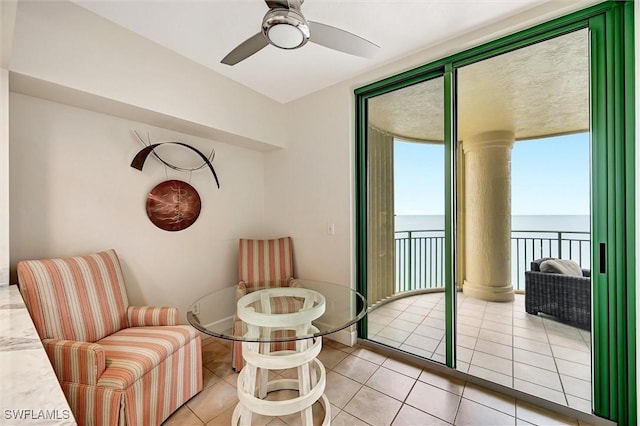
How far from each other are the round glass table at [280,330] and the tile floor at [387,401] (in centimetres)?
17

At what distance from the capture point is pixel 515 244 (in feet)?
6.51

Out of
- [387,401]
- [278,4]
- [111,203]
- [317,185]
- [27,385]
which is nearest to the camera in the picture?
[27,385]

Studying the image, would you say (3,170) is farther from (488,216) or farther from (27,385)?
(488,216)

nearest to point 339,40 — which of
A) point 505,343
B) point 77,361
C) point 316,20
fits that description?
point 316,20

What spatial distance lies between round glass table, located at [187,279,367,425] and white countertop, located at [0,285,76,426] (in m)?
0.67

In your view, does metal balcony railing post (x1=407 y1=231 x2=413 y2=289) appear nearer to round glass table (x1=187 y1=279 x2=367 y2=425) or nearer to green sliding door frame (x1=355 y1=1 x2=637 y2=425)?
round glass table (x1=187 y1=279 x2=367 y2=425)

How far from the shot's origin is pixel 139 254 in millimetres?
2365

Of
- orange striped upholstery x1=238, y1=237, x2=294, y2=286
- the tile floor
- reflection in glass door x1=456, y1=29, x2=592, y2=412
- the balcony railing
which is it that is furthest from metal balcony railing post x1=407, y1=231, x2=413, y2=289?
orange striped upholstery x1=238, y1=237, x2=294, y2=286

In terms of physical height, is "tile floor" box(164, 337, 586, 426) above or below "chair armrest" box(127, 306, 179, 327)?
below

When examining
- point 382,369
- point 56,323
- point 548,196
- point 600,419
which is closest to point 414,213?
point 548,196

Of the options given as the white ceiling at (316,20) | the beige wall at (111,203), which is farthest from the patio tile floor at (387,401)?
the white ceiling at (316,20)

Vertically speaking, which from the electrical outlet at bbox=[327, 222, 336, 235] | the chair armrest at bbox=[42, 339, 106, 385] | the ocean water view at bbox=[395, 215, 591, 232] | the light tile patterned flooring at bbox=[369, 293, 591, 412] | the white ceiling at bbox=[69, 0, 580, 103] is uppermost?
the white ceiling at bbox=[69, 0, 580, 103]

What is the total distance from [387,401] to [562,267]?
1493 mm

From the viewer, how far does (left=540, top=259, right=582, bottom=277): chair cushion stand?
1.75m
